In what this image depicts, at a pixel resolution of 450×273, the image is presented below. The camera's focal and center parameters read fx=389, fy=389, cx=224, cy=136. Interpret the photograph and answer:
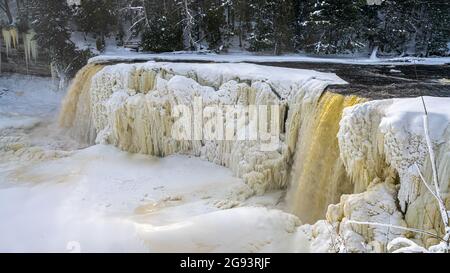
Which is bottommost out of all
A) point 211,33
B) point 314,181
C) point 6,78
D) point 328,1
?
point 314,181

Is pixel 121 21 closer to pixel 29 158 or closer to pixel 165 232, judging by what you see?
pixel 29 158

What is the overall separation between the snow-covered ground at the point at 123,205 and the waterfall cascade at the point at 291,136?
47cm

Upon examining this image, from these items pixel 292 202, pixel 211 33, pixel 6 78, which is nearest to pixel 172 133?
pixel 292 202

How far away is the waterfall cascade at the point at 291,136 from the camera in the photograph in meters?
4.37

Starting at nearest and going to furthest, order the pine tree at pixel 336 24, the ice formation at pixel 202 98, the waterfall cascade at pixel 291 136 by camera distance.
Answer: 1. the waterfall cascade at pixel 291 136
2. the ice formation at pixel 202 98
3. the pine tree at pixel 336 24

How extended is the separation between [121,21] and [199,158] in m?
13.8

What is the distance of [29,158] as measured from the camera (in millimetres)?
9719

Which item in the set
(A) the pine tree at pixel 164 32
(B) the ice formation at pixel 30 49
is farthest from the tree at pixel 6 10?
(A) the pine tree at pixel 164 32

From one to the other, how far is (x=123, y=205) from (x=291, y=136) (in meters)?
3.39

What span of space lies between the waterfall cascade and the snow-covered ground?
0.47 meters

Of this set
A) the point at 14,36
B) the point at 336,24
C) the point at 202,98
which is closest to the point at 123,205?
the point at 202,98

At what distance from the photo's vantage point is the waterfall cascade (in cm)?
437

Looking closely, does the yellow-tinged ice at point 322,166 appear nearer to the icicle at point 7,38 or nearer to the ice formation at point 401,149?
the ice formation at point 401,149

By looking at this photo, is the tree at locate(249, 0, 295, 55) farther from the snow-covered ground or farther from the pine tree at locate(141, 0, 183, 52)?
the snow-covered ground
